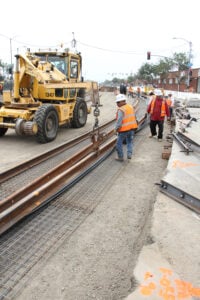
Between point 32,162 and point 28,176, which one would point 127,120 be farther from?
point 28,176

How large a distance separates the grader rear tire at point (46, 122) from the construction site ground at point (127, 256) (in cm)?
432

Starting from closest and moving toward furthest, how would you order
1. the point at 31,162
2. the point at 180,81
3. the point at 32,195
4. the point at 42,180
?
1. the point at 32,195
2. the point at 42,180
3. the point at 31,162
4. the point at 180,81

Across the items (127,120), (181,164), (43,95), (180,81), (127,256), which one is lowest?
(127,256)

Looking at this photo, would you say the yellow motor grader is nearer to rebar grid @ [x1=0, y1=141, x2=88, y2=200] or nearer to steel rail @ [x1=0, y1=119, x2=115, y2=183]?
steel rail @ [x1=0, y1=119, x2=115, y2=183]

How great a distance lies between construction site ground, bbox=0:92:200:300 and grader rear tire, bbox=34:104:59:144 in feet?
14.2

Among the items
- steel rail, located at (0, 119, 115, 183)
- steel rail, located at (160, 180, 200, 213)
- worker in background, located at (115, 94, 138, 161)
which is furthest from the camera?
worker in background, located at (115, 94, 138, 161)

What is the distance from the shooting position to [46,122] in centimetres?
933

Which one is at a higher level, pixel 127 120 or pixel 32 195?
pixel 127 120

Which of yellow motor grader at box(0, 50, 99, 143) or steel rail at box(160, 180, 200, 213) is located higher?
yellow motor grader at box(0, 50, 99, 143)

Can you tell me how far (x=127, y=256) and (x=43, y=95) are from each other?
7779mm

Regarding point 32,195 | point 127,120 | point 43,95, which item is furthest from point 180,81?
point 32,195

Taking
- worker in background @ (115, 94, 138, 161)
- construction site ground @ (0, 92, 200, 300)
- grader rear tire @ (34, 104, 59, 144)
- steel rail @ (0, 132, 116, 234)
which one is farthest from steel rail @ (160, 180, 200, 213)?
grader rear tire @ (34, 104, 59, 144)

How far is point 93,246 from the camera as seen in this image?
145 inches

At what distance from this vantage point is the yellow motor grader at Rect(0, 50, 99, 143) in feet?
29.7
